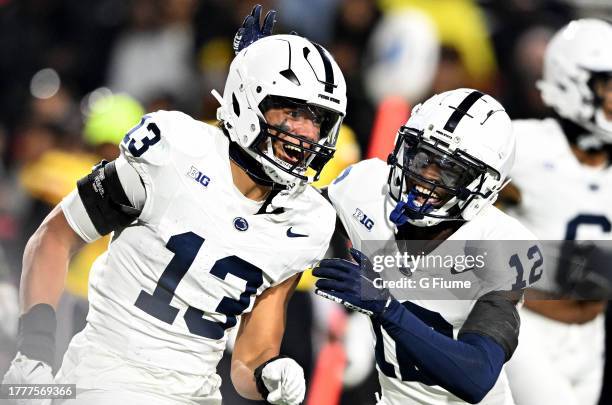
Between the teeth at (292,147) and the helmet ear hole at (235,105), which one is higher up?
the helmet ear hole at (235,105)

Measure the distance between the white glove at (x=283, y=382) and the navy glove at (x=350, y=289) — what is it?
0.38 meters

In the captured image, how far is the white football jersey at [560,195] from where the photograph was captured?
5.91m

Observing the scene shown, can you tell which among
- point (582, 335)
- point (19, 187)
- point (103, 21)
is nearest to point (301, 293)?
point (582, 335)

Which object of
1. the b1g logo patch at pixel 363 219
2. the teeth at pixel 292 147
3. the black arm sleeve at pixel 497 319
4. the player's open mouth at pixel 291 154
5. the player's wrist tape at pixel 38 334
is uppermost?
the teeth at pixel 292 147

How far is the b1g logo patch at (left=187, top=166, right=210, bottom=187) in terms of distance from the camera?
419 cm

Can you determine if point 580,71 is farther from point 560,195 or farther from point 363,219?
→ point 363,219

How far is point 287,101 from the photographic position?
13.9 feet

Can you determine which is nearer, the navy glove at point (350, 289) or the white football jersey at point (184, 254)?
the navy glove at point (350, 289)

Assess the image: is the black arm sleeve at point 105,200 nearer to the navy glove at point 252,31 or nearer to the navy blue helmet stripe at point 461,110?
the navy glove at point 252,31

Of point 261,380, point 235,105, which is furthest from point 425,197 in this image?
point 261,380

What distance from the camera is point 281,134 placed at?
13.8 feet

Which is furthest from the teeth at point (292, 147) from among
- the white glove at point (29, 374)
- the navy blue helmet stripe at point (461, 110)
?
the white glove at point (29, 374)

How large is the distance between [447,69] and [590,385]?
2.19 meters

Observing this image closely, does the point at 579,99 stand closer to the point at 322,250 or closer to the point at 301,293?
the point at 301,293
